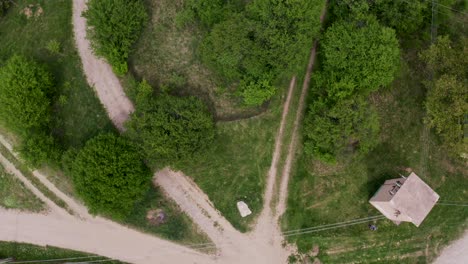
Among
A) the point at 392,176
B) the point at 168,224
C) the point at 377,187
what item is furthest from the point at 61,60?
the point at 392,176

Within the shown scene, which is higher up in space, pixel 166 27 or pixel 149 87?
pixel 166 27

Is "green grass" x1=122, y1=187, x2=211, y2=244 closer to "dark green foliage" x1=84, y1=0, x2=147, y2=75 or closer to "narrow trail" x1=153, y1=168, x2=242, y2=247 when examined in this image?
"narrow trail" x1=153, y1=168, x2=242, y2=247

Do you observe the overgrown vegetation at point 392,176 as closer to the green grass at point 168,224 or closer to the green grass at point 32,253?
the green grass at point 168,224

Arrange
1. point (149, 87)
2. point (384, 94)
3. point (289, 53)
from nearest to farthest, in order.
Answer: point (289, 53) → point (149, 87) → point (384, 94)

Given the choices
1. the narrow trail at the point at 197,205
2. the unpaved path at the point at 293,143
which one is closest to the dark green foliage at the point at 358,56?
the unpaved path at the point at 293,143

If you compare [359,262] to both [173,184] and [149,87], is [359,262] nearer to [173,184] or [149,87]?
[173,184]

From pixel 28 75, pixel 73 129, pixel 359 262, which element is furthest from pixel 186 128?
pixel 359 262

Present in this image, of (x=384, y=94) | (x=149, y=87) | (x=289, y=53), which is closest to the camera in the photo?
(x=289, y=53)
